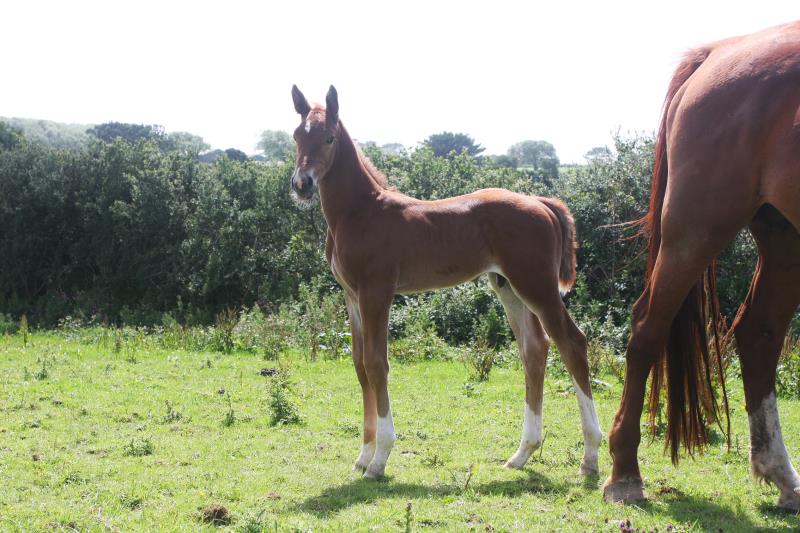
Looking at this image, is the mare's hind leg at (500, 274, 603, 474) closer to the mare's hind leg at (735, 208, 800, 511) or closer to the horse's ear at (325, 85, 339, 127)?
the mare's hind leg at (735, 208, 800, 511)

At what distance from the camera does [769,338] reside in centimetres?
442

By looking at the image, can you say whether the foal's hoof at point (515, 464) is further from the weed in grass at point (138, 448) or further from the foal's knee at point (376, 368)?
the weed in grass at point (138, 448)

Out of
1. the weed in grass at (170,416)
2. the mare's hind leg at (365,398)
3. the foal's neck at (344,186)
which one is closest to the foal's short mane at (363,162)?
the foal's neck at (344,186)

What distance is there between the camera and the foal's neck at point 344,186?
18.7 ft

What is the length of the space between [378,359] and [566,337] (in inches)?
55.9

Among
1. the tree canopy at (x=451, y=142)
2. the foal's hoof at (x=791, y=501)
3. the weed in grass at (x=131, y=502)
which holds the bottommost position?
the weed in grass at (x=131, y=502)

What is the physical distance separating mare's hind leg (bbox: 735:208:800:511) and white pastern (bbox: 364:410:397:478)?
246 cm

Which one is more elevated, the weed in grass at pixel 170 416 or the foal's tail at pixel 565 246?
the foal's tail at pixel 565 246

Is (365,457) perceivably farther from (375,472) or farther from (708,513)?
(708,513)

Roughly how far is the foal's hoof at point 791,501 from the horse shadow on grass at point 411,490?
132cm

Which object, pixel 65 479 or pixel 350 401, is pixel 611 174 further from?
pixel 65 479

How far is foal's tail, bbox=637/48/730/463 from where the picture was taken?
14.4 ft

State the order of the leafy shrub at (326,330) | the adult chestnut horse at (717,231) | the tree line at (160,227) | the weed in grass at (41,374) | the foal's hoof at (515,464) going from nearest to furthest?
the adult chestnut horse at (717,231) → the foal's hoof at (515,464) → the weed in grass at (41,374) → the leafy shrub at (326,330) → the tree line at (160,227)

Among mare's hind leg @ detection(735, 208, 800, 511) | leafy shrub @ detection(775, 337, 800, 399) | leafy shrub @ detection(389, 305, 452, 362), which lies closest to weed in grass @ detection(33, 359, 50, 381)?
leafy shrub @ detection(389, 305, 452, 362)
